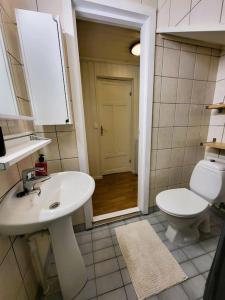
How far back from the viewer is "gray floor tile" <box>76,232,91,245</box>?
1372 millimetres

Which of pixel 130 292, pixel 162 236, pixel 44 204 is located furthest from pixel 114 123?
pixel 130 292

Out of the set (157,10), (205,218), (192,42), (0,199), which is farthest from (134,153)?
(0,199)

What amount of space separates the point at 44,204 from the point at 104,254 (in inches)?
33.2

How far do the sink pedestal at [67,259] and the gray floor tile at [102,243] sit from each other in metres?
0.33

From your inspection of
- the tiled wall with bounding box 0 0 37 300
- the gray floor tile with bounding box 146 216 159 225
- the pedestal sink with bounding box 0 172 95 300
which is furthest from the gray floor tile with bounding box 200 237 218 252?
the tiled wall with bounding box 0 0 37 300

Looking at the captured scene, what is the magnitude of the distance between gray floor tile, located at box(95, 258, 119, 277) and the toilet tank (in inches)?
40.6

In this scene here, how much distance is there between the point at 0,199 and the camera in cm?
67

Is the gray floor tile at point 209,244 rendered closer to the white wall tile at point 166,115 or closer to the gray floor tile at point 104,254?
the gray floor tile at point 104,254

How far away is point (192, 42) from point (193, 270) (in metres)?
2.06

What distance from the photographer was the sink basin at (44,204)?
0.55m

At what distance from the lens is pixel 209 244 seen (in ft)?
4.19

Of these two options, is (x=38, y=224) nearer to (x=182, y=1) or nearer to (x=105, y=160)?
(x=182, y=1)

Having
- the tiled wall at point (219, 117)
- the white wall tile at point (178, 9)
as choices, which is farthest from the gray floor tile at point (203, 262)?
the white wall tile at point (178, 9)

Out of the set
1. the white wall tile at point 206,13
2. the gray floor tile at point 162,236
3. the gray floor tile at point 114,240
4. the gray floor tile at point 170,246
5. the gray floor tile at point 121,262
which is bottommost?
the gray floor tile at point 114,240
